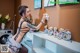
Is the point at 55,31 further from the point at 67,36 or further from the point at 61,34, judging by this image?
the point at 67,36

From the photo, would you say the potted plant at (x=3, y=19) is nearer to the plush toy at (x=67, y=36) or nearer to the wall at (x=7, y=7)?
the wall at (x=7, y=7)

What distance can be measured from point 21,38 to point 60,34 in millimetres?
1058

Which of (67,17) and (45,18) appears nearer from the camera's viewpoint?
(67,17)

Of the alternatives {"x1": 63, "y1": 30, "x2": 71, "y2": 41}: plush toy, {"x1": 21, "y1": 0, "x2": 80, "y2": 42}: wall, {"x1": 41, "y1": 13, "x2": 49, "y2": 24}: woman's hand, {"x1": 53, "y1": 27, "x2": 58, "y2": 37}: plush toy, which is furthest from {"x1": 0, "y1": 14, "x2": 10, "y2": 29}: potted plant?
{"x1": 63, "y1": 30, "x2": 71, "y2": 41}: plush toy

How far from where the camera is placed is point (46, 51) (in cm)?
293

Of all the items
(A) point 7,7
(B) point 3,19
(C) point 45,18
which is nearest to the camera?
(C) point 45,18

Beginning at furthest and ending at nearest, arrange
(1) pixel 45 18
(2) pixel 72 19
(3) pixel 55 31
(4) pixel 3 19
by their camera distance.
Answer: (4) pixel 3 19
(1) pixel 45 18
(3) pixel 55 31
(2) pixel 72 19

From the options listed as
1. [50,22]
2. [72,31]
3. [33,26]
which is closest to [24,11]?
[33,26]

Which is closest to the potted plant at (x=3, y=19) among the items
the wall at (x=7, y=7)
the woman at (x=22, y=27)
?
the wall at (x=7, y=7)

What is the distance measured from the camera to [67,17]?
7.57 ft

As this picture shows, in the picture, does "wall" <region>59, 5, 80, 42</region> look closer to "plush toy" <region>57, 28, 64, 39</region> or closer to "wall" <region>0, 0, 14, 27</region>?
"plush toy" <region>57, 28, 64, 39</region>

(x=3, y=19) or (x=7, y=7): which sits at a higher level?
(x=7, y=7)

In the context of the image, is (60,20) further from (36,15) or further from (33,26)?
(36,15)

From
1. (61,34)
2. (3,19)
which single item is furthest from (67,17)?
(3,19)
